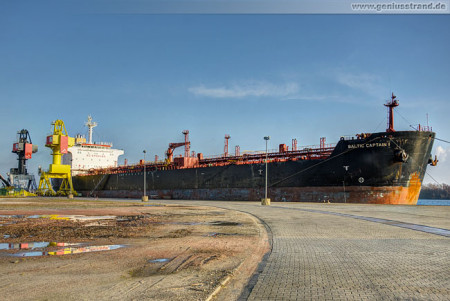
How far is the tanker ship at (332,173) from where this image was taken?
2828cm

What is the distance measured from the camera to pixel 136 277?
507cm

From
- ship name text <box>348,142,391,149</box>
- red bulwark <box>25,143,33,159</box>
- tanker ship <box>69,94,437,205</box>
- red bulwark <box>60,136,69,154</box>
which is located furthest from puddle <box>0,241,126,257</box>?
red bulwark <box>25,143,33,159</box>

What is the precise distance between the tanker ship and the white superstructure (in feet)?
91.2

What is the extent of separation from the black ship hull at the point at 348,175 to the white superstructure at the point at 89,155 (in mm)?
35437

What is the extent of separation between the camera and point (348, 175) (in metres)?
29.7

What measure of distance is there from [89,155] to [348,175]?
51.9 meters

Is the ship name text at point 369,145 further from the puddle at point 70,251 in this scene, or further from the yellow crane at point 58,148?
the yellow crane at point 58,148

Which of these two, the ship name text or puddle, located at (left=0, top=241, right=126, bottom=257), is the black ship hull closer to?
the ship name text

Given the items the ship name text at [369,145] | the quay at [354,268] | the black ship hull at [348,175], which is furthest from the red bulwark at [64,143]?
the quay at [354,268]

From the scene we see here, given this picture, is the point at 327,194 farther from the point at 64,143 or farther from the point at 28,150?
the point at 28,150

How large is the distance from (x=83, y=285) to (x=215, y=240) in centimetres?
441

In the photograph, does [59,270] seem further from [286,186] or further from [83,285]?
[286,186]

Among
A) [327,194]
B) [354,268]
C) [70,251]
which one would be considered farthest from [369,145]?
[70,251]

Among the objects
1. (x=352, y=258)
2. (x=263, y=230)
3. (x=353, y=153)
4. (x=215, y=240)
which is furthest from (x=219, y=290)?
(x=353, y=153)
